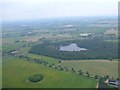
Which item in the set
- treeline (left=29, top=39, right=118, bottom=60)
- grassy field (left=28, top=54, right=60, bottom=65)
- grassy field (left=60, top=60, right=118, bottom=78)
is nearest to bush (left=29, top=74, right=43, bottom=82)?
grassy field (left=60, top=60, right=118, bottom=78)

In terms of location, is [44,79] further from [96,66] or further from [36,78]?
[96,66]

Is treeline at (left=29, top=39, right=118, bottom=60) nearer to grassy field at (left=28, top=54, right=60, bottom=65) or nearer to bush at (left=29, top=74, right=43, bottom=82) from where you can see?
grassy field at (left=28, top=54, right=60, bottom=65)

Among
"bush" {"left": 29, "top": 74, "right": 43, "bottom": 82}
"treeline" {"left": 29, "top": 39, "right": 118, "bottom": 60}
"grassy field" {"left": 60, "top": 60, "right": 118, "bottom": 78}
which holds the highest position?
"treeline" {"left": 29, "top": 39, "right": 118, "bottom": 60}

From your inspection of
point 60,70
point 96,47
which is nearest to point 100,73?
point 60,70

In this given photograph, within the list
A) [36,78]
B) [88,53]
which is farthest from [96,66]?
[36,78]

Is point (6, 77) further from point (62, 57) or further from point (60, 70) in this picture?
point (62, 57)

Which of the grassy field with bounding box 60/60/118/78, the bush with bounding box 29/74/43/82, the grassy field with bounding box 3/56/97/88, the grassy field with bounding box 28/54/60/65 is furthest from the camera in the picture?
the grassy field with bounding box 28/54/60/65
